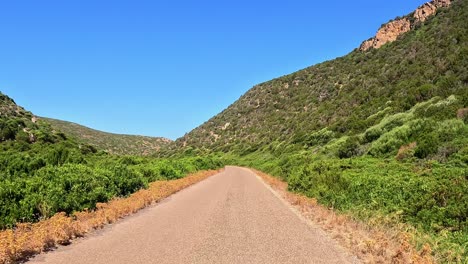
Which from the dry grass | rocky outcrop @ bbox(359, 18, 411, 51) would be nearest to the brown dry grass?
the dry grass

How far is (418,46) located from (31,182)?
63417 mm

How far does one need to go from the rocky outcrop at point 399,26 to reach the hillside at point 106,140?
69.2 metres

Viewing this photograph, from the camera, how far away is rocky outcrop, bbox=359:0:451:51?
270ft

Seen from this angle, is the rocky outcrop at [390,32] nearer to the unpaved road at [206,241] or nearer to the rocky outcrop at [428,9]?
the rocky outcrop at [428,9]

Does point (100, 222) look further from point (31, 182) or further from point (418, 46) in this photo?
point (418, 46)

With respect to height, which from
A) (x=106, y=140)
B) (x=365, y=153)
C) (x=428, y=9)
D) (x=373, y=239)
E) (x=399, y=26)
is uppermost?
(x=428, y=9)

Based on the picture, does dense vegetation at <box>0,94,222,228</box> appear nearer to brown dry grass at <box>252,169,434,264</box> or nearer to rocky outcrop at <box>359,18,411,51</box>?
brown dry grass at <box>252,169,434,264</box>

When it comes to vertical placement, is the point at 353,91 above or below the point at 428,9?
below

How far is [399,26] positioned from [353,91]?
29.7m

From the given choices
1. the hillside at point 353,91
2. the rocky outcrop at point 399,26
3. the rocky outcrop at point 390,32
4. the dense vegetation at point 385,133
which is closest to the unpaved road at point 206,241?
the dense vegetation at point 385,133

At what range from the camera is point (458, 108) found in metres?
26.3

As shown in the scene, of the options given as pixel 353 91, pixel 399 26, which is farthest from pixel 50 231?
pixel 399 26

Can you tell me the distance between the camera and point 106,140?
12175cm

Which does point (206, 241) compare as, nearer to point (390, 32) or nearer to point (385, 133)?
point (385, 133)
